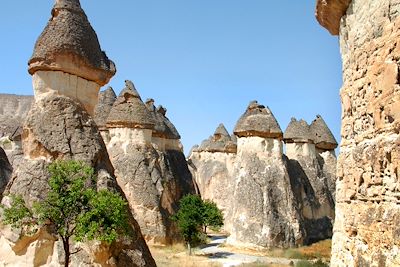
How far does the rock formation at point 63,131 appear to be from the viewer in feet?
22.5

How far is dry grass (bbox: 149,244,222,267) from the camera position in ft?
40.7

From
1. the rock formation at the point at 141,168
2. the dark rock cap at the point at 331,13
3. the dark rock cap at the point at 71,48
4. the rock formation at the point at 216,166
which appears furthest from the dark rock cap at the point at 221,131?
the dark rock cap at the point at 331,13

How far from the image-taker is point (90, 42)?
8.40m

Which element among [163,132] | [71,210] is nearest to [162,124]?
[163,132]

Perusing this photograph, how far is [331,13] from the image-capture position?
15.6 feet

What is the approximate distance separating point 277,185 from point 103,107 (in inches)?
336

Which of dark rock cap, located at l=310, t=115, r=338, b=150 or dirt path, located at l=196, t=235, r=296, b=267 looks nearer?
dirt path, located at l=196, t=235, r=296, b=267

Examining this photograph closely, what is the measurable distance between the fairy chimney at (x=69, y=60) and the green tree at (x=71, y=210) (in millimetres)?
2026

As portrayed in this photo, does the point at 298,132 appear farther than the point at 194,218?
Yes

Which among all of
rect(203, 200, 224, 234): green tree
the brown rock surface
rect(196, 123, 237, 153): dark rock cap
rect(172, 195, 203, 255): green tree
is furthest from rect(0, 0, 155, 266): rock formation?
the brown rock surface

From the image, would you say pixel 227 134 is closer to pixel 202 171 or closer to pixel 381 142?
pixel 202 171

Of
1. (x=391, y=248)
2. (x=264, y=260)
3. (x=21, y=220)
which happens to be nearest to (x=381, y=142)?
(x=391, y=248)

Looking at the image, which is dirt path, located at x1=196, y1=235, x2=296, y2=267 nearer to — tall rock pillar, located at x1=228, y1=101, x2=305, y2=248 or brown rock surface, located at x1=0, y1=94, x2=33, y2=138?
tall rock pillar, located at x1=228, y1=101, x2=305, y2=248

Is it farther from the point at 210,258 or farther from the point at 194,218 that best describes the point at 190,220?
the point at 210,258
